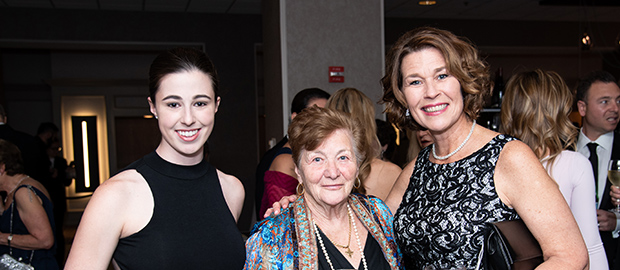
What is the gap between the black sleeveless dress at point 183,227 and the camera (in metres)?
1.40

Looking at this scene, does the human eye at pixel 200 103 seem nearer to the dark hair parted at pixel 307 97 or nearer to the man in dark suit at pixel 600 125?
the dark hair parted at pixel 307 97

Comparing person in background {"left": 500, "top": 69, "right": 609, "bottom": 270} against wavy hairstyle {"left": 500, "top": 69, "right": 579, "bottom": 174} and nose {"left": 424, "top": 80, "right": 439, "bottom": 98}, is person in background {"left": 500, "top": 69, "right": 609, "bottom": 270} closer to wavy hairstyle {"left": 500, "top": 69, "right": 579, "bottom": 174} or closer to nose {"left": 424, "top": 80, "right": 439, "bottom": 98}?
wavy hairstyle {"left": 500, "top": 69, "right": 579, "bottom": 174}

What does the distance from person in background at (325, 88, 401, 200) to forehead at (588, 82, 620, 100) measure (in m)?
1.47

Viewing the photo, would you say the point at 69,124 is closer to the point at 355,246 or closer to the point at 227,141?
the point at 227,141

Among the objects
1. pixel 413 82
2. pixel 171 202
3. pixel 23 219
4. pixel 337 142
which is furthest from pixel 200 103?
pixel 23 219

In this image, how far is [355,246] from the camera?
1.73 metres

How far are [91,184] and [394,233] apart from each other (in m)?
7.30

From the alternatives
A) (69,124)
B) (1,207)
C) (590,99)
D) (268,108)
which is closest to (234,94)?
(268,108)

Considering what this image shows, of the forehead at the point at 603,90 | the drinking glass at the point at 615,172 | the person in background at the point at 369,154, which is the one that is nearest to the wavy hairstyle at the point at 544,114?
the drinking glass at the point at 615,172

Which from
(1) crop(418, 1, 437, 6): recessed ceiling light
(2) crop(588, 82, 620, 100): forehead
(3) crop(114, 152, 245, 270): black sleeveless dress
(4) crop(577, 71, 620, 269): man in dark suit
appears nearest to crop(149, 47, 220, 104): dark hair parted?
(3) crop(114, 152, 245, 270): black sleeveless dress

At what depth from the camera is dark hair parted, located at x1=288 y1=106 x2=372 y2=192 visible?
5.49 feet

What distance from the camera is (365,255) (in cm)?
171

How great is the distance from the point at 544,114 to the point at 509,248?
3.26ft

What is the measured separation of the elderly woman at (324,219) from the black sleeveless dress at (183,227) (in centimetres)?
14
